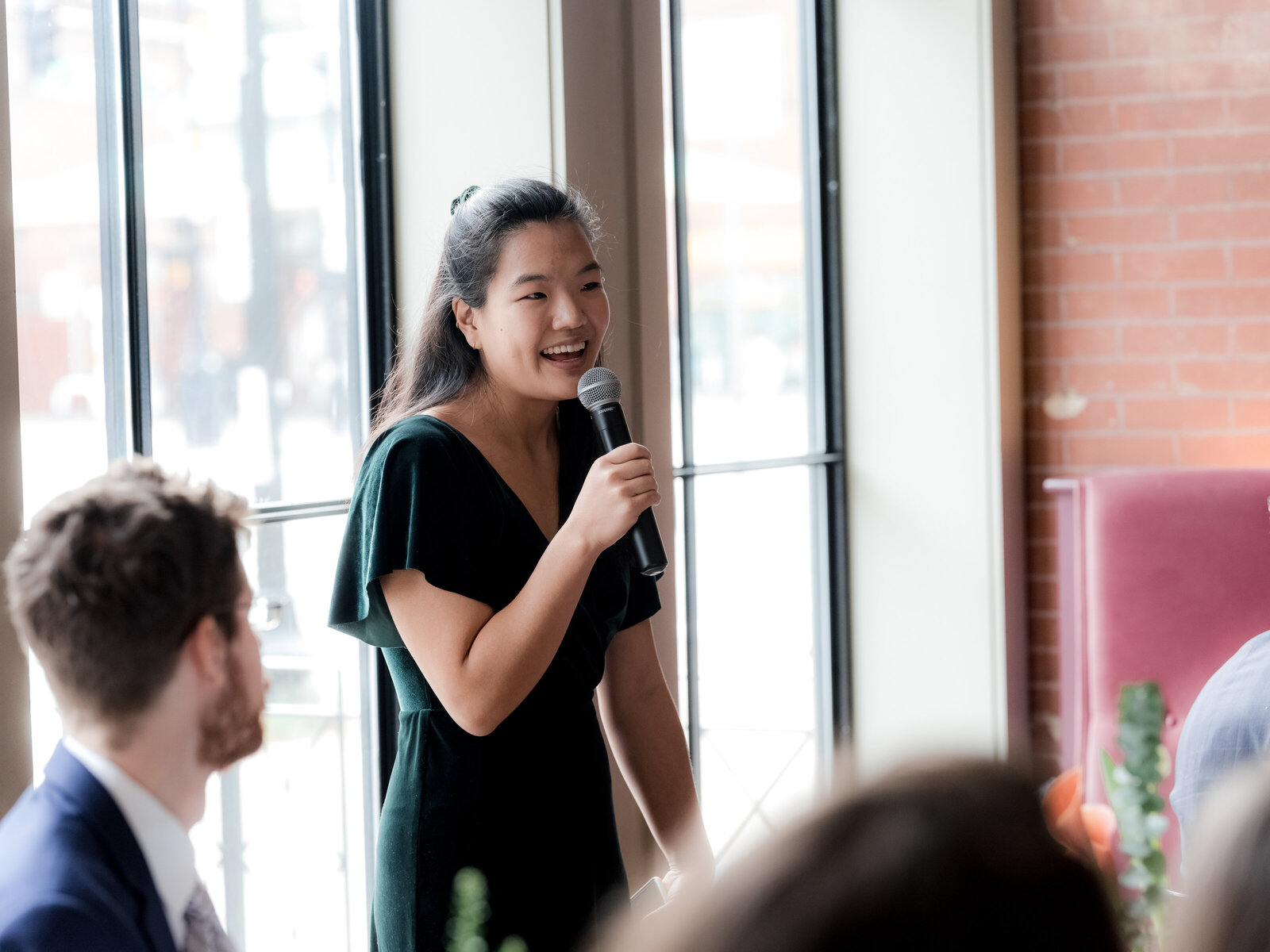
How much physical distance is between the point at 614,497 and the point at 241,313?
0.84 m

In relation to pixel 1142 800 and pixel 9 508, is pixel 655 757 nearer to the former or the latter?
pixel 9 508

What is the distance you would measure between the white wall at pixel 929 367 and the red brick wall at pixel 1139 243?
14cm

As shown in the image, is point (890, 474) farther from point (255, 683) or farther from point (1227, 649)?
point (255, 683)

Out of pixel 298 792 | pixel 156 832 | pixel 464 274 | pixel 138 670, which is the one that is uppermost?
pixel 464 274

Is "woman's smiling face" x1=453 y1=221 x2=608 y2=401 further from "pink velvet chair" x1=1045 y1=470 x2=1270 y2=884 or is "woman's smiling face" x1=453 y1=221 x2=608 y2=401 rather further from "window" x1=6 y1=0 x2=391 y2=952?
"pink velvet chair" x1=1045 y1=470 x2=1270 y2=884

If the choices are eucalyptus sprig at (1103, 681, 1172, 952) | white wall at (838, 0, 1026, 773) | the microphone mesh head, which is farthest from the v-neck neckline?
white wall at (838, 0, 1026, 773)

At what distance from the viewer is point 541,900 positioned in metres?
1.38

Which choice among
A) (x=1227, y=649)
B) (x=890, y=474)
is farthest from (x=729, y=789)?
(x=1227, y=649)


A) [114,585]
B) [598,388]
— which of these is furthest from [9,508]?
[598,388]

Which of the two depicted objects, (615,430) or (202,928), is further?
(615,430)

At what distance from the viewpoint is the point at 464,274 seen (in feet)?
4.85

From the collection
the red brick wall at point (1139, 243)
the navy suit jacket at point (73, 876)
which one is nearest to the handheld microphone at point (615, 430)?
the navy suit jacket at point (73, 876)

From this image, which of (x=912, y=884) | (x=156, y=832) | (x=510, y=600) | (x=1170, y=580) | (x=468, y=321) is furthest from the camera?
(x=1170, y=580)

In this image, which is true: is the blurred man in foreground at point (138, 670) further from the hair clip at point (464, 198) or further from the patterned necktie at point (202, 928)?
the hair clip at point (464, 198)
